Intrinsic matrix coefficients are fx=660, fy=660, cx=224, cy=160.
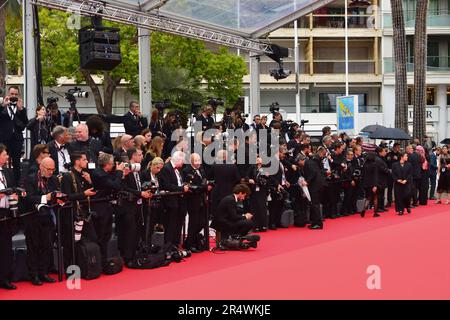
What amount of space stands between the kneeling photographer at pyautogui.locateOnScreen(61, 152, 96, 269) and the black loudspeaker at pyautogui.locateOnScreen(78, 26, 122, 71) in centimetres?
501

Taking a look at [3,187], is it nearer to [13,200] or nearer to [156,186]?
[13,200]

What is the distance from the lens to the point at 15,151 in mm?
12164

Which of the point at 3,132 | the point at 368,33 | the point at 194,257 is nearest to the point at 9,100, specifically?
the point at 3,132

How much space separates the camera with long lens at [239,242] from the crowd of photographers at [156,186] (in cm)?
2

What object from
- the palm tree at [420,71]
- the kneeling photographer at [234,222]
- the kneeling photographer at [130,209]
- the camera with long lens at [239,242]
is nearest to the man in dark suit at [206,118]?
the kneeling photographer at [234,222]

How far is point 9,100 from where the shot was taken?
11.5 m

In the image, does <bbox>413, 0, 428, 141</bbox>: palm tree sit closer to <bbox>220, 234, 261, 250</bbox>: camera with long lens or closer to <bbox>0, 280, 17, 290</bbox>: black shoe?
<bbox>220, 234, 261, 250</bbox>: camera with long lens

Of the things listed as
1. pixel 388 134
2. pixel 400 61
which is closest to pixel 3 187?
pixel 388 134

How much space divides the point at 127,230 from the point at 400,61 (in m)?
16.4

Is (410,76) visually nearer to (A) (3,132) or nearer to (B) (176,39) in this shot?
(B) (176,39)

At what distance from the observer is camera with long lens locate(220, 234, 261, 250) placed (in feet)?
37.9

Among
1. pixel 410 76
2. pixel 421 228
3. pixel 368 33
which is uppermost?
pixel 368 33

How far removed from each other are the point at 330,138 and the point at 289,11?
4704mm

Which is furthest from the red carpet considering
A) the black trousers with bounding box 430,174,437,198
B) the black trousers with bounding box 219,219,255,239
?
the black trousers with bounding box 430,174,437,198
